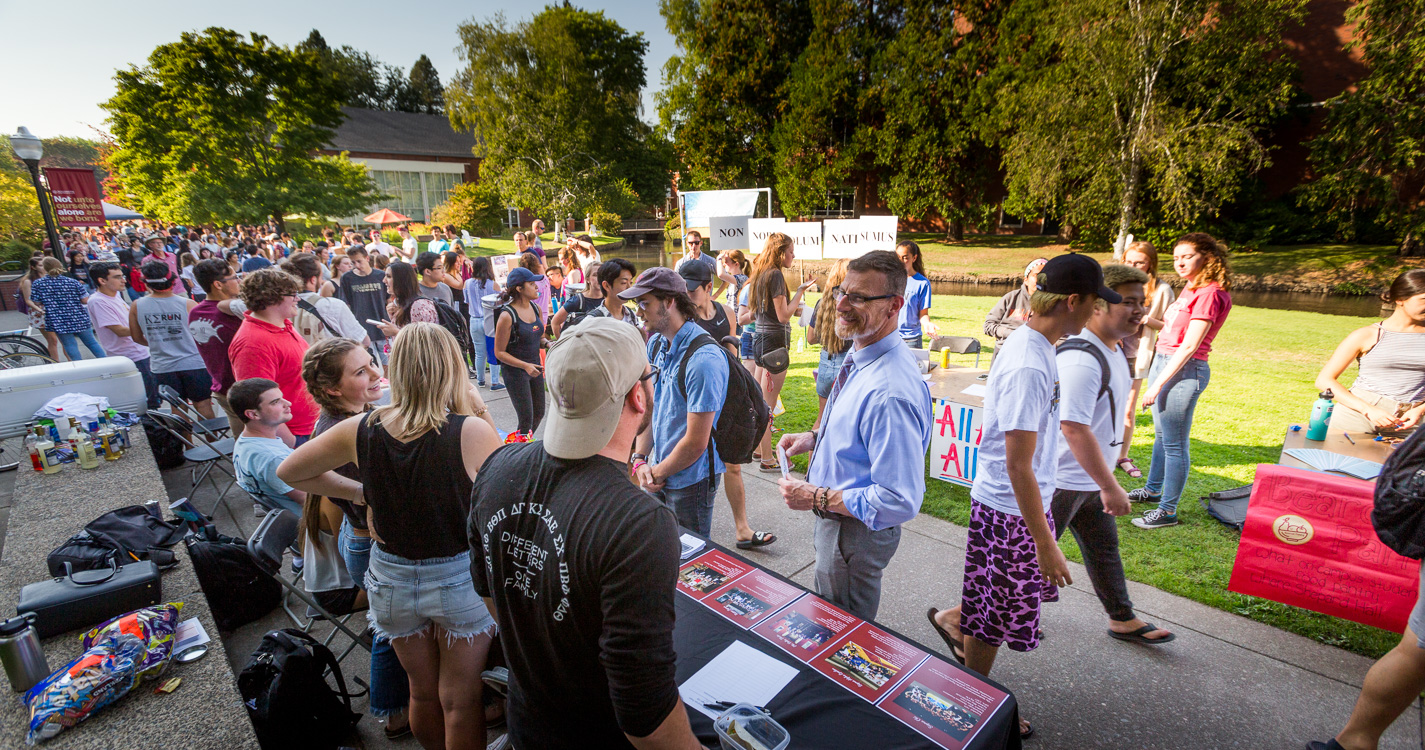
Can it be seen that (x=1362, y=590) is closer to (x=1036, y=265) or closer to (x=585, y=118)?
(x=1036, y=265)

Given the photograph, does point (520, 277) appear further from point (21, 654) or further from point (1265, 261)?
point (1265, 261)

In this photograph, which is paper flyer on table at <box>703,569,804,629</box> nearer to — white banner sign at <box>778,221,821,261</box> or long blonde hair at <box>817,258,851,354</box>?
long blonde hair at <box>817,258,851,354</box>

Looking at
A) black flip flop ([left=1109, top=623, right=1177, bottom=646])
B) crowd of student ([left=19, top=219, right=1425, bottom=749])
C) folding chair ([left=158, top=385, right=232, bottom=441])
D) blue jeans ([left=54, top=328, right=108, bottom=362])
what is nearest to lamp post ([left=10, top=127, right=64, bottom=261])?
blue jeans ([left=54, top=328, right=108, bottom=362])

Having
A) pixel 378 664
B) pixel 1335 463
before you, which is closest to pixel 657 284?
pixel 378 664

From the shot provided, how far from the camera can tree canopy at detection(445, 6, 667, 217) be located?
3588 cm

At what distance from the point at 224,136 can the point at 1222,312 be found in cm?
3499

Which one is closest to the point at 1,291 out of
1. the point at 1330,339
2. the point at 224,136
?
the point at 224,136

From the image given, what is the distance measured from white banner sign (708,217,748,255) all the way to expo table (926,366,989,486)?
5558 mm

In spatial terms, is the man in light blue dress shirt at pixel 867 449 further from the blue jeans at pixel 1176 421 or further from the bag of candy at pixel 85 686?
the blue jeans at pixel 1176 421

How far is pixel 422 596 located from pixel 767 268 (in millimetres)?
4300

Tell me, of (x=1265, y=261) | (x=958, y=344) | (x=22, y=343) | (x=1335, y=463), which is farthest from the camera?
(x=1265, y=261)

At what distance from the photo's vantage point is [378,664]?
105 inches

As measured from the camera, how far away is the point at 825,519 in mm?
2443

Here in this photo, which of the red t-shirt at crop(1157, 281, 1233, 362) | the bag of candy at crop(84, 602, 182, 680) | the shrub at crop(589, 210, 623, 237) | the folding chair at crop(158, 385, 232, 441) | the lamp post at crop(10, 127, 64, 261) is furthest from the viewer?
the shrub at crop(589, 210, 623, 237)
